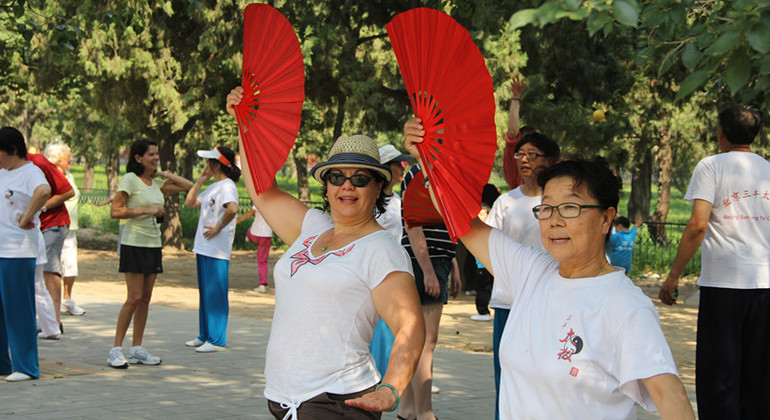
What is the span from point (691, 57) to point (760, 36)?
1.71 ft

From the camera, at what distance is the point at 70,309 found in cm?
1173

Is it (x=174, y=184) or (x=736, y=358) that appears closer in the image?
(x=736, y=358)

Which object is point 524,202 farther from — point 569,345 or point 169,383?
point 169,383

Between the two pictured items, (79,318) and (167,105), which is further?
(167,105)

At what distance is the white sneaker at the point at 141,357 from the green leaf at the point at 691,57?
679 centimetres

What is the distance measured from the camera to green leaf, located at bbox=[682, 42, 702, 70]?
272 cm

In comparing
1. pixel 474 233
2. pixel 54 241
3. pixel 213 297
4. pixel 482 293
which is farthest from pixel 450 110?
pixel 482 293

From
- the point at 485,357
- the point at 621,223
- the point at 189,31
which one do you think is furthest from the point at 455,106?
the point at 189,31

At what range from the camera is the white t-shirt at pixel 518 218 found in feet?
18.0

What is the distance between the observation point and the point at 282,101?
13.4 feet

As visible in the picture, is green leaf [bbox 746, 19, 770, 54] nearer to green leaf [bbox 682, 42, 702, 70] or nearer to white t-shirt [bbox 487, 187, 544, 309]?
green leaf [bbox 682, 42, 702, 70]

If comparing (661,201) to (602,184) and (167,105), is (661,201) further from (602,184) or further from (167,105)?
(602,184)

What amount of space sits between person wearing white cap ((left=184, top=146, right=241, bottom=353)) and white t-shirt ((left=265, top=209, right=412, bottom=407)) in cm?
572

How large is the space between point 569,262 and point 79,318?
380 inches
